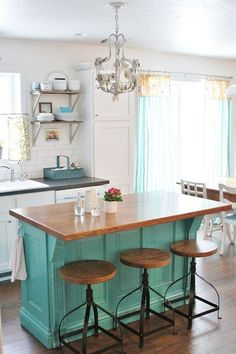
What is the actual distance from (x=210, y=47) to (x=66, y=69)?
187cm

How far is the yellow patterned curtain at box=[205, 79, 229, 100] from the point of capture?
22.2 ft

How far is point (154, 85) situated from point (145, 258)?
3341 millimetres

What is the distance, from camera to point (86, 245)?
3.41 m

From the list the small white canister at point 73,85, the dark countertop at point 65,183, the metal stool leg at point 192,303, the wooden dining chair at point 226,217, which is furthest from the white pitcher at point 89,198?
the wooden dining chair at point 226,217

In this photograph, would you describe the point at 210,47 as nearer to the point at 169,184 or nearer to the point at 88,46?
the point at 88,46

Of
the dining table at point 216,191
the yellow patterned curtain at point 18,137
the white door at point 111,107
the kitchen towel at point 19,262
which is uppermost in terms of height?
the white door at point 111,107

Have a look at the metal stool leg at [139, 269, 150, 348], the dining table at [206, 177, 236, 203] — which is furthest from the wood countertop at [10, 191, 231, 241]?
the dining table at [206, 177, 236, 203]

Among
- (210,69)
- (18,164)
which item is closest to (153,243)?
(18,164)

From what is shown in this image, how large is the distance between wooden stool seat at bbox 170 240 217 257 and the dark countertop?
1.55 metres

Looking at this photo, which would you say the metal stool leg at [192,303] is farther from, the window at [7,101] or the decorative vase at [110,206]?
the window at [7,101]

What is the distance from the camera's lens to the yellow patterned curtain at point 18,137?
5.12 m

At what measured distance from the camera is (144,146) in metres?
6.11

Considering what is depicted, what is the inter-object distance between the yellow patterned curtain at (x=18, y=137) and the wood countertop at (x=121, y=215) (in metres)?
1.65

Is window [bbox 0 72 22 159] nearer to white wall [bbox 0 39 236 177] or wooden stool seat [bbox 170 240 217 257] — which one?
white wall [bbox 0 39 236 177]
